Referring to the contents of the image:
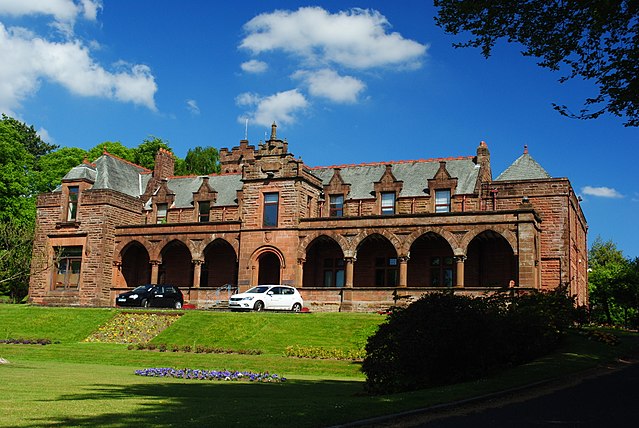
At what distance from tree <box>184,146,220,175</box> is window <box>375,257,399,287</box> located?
33294mm

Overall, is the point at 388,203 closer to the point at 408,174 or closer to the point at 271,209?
the point at 408,174

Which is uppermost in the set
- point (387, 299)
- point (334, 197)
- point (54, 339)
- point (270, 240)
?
point (334, 197)

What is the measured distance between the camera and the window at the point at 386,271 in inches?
1633

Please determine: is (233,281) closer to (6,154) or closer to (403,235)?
(403,235)

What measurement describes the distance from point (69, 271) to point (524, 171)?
2954cm

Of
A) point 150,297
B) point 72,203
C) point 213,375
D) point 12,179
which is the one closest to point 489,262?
point 150,297

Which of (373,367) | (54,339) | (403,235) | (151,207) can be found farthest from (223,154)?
(373,367)

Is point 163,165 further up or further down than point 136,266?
further up

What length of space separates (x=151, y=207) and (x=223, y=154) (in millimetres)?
9028

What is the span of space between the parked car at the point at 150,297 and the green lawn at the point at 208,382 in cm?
281

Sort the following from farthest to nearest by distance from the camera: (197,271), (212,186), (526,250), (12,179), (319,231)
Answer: (12,179)
(212,186)
(197,271)
(319,231)
(526,250)

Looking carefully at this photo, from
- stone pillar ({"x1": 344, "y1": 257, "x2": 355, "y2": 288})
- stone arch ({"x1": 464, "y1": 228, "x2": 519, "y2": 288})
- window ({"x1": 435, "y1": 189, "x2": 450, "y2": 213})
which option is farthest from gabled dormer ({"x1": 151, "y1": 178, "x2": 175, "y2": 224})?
stone arch ({"x1": 464, "y1": 228, "x2": 519, "y2": 288})

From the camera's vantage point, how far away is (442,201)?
40.9m

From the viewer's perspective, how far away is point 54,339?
30984 millimetres
